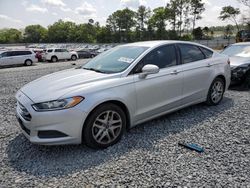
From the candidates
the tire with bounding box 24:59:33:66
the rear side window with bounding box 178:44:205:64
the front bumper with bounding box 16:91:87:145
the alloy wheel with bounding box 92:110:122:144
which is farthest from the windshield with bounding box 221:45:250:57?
the tire with bounding box 24:59:33:66

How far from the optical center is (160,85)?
12.4 feet

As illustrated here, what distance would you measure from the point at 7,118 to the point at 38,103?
2.21 meters

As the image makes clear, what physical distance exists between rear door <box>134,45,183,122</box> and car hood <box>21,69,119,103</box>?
539 mm

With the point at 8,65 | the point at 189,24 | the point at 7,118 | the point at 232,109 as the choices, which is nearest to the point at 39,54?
the point at 8,65

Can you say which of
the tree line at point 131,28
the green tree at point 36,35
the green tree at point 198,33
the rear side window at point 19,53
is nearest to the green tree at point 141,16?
the tree line at point 131,28

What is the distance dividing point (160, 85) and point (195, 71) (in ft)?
3.37

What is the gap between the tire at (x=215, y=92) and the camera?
4871 millimetres

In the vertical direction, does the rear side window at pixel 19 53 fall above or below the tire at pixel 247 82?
above

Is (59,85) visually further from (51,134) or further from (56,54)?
(56,54)

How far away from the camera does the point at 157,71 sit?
11.8 feet

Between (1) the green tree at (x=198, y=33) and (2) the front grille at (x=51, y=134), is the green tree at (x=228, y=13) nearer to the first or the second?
(1) the green tree at (x=198, y=33)

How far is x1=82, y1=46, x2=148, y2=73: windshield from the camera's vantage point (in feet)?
12.1

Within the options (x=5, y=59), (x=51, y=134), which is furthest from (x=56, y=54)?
(x=51, y=134)

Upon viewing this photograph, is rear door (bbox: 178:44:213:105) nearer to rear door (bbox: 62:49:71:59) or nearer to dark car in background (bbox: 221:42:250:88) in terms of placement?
dark car in background (bbox: 221:42:250:88)
